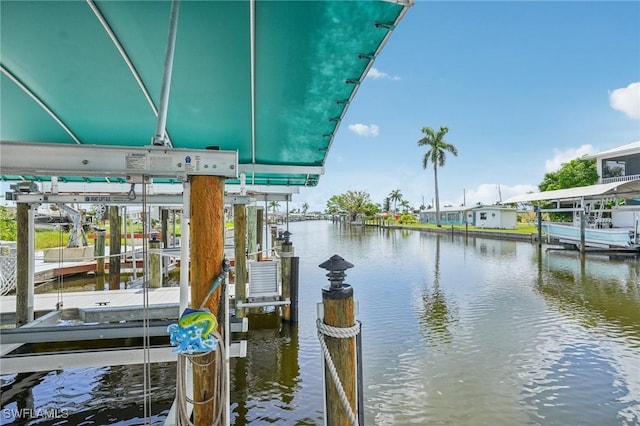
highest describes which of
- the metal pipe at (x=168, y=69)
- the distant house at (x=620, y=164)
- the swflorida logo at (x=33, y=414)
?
the distant house at (x=620, y=164)

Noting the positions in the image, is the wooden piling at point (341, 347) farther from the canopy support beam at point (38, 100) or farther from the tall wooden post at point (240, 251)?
the tall wooden post at point (240, 251)

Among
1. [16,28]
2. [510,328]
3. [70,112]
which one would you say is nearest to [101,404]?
[70,112]

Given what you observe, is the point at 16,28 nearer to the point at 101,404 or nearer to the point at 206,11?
the point at 206,11

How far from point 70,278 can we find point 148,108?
11.9 metres

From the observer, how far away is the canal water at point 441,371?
4660 millimetres

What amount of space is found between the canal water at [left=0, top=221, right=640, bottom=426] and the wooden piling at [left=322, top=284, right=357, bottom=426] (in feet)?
8.48

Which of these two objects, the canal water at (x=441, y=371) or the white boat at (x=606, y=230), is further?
the white boat at (x=606, y=230)

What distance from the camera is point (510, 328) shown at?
8102 mm

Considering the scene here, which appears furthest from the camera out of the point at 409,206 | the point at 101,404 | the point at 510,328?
the point at 409,206

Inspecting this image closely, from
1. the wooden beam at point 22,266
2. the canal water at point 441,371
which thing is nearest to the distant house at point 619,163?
the canal water at point 441,371

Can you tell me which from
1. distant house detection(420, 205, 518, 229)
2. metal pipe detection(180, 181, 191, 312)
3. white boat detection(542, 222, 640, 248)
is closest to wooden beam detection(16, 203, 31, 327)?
metal pipe detection(180, 181, 191, 312)

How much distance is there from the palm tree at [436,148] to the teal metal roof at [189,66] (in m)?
49.4

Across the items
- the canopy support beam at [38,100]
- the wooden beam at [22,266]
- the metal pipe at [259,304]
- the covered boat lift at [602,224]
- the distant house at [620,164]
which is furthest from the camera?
the distant house at [620,164]

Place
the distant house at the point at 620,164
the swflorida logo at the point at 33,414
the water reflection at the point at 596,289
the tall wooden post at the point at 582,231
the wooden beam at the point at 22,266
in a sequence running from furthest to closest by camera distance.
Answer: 1. the distant house at the point at 620,164
2. the tall wooden post at the point at 582,231
3. the water reflection at the point at 596,289
4. the wooden beam at the point at 22,266
5. the swflorida logo at the point at 33,414
